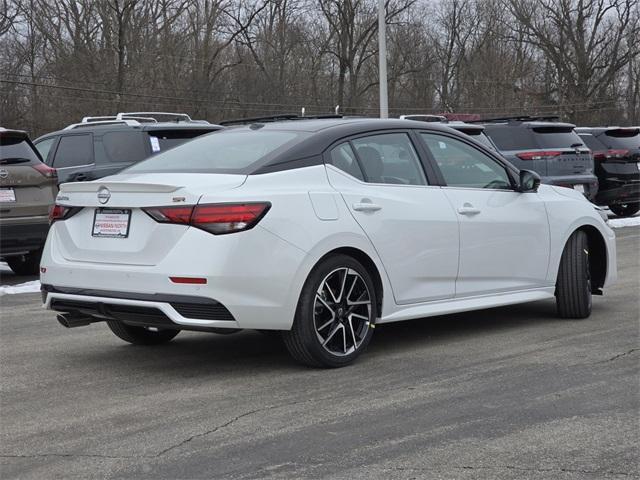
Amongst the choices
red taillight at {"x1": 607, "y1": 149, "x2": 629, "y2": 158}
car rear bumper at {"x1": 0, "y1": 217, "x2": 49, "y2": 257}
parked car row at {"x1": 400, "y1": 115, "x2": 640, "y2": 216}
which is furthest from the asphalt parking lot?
red taillight at {"x1": 607, "y1": 149, "x2": 629, "y2": 158}

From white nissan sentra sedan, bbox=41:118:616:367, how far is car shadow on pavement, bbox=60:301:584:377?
243mm

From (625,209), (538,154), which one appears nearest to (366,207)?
(538,154)

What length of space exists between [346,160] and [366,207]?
14.3 inches

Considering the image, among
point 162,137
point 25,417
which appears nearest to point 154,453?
point 25,417

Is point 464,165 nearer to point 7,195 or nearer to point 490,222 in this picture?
point 490,222

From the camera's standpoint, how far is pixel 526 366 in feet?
20.2

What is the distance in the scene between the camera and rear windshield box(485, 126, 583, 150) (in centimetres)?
1736

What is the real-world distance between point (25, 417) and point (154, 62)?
129ft

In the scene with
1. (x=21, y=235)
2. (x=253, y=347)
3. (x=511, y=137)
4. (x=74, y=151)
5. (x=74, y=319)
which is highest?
(x=511, y=137)

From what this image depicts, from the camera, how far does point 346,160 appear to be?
6.47 m

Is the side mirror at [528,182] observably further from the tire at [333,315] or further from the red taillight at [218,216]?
the red taillight at [218,216]

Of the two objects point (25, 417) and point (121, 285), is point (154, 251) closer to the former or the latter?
point (121, 285)

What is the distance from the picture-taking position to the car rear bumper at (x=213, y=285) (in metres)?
5.59

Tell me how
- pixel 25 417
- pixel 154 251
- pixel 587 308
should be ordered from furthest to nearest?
pixel 587 308, pixel 154 251, pixel 25 417
